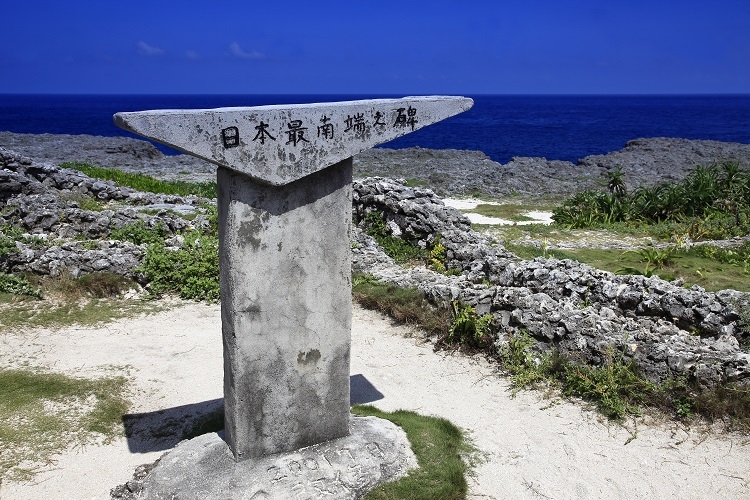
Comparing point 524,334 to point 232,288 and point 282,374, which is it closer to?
point 282,374

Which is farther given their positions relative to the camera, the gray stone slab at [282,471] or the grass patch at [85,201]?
the grass patch at [85,201]

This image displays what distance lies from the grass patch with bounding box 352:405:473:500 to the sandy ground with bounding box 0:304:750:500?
0.24 meters

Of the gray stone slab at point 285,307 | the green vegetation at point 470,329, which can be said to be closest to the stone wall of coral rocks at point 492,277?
the green vegetation at point 470,329

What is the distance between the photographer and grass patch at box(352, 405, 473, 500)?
6.16 meters

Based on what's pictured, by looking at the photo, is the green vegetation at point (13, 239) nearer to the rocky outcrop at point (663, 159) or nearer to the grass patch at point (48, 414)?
the grass patch at point (48, 414)

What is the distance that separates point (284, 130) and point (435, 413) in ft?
14.1

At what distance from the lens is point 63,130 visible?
8531 cm

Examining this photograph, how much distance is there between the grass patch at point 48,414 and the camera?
7.02m

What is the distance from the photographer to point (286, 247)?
18.7ft

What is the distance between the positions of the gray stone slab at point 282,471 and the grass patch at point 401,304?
12.1 ft

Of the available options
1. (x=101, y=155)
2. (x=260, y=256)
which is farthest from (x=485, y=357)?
(x=101, y=155)

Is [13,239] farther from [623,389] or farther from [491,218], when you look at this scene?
[491,218]

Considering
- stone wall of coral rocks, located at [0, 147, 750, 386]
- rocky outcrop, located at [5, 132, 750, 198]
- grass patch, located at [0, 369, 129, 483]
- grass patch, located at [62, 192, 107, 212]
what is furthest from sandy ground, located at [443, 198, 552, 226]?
grass patch, located at [0, 369, 129, 483]

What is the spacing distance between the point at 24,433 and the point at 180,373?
2.10 m
